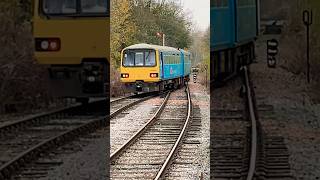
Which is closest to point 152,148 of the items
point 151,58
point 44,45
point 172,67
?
point 44,45

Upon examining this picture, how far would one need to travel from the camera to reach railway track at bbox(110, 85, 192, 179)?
6.27m

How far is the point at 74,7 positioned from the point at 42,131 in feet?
10.4

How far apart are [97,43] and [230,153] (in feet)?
7.10

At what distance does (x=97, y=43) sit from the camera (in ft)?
20.4

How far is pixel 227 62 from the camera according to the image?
506 inches

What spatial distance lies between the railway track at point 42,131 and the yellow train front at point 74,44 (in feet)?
2.98

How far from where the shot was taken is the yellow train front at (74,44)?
19.8ft

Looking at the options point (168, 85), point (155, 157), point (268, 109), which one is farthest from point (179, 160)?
point (168, 85)

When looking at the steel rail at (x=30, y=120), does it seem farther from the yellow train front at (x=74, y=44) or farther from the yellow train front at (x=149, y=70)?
the yellow train front at (x=74, y=44)

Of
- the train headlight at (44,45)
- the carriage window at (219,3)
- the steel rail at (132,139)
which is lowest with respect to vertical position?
the steel rail at (132,139)

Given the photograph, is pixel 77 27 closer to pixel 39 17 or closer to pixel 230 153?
pixel 39 17

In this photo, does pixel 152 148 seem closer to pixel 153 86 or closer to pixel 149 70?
pixel 149 70

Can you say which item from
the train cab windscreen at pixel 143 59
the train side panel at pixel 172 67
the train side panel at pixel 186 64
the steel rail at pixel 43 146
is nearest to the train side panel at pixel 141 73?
the train cab windscreen at pixel 143 59

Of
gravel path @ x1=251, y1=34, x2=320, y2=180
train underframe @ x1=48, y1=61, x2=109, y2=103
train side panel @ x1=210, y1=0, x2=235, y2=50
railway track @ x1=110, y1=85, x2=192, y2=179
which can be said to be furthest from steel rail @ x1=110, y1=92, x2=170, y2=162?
gravel path @ x1=251, y1=34, x2=320, y2=180
